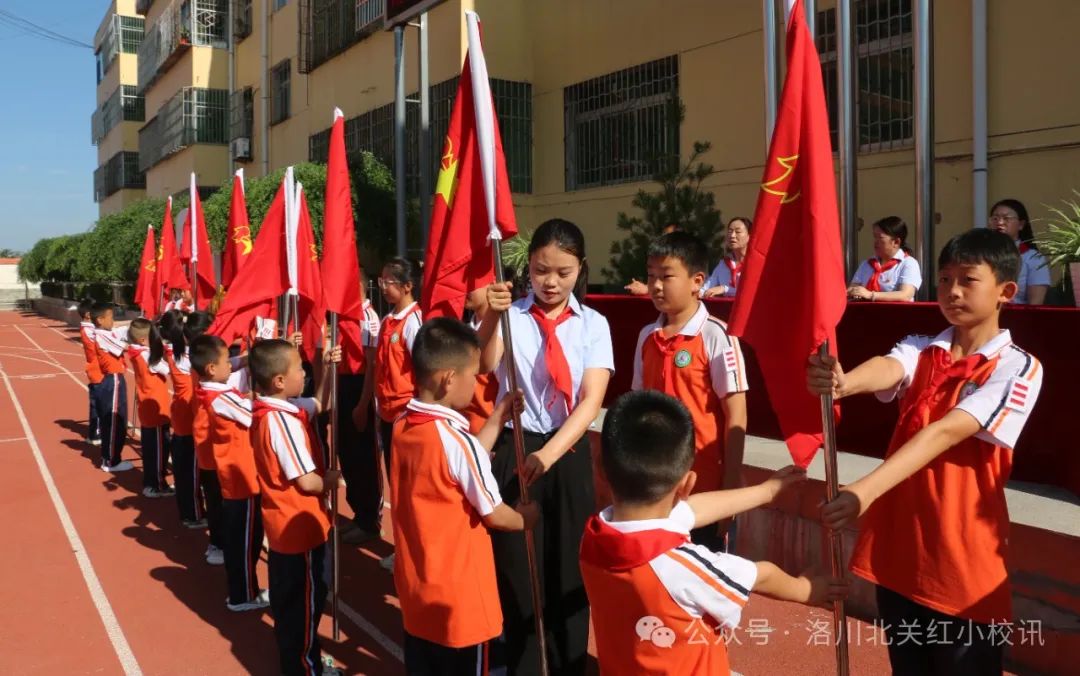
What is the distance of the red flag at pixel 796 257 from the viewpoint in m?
2.42

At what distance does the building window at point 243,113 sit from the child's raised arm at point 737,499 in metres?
22.3

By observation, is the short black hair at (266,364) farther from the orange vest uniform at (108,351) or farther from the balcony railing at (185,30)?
the balcony railing at (185,30)

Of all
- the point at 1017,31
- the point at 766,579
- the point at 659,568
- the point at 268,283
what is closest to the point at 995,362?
the point at 766,579

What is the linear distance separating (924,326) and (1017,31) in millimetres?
4557

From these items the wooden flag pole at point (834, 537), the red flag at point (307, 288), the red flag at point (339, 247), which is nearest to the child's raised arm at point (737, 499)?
the wooden flag pole at point (834, 537)

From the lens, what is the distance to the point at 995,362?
2.33 m

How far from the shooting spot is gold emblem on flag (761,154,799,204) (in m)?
2.51

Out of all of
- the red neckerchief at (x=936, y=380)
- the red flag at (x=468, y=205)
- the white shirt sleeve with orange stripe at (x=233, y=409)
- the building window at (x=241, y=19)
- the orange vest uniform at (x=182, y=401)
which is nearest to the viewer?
the red neckerchief at (x=936, y=380)

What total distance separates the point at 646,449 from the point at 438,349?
39.8 inches

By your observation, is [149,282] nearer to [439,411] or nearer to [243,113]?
[439,411]

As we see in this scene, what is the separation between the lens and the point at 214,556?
5734 millimetres

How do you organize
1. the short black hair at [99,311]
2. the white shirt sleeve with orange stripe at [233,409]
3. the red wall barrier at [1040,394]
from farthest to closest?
the short black hair at [99,311]
the white shirt sleeve with orange stripe at [233,409]
the red wall barrier at [1040,394]

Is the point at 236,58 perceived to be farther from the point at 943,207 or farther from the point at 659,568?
the point at 659,568

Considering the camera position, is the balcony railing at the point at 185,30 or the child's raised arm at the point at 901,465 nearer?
the child's raised arm at the point at 901,465
